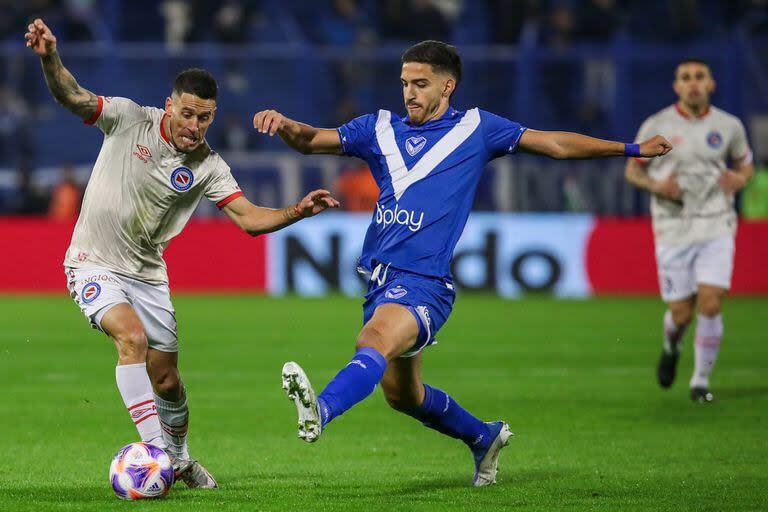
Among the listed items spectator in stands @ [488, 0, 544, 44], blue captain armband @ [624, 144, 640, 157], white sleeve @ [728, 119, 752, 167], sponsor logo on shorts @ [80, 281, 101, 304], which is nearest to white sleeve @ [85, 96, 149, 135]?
sponsor logo on shorts @ [80, 281, 101, 304]

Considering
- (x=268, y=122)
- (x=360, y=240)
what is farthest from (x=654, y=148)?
(x=360, y=240)

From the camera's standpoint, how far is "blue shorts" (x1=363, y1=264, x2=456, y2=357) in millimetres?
5965

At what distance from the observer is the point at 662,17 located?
2291 cm

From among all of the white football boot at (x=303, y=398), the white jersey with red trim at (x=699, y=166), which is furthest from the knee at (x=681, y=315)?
the white football boot at (x=303, y=398)

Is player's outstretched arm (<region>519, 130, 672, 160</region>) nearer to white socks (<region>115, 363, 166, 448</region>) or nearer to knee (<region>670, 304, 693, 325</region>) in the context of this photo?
white socks (<region>115, 363, 166, 448</region>)

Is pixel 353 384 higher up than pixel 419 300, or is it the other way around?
pixel 419 300

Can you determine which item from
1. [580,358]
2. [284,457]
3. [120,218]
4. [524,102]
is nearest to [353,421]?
[284,457]

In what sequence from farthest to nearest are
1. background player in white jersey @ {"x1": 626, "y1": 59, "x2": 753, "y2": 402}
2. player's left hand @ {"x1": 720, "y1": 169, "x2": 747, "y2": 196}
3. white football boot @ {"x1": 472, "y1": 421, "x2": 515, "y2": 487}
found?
background player in white jersey @ {"x1": 626, "y1": 59, "x2": 753, "y2": 402} < player's left hand @ {"x1": 720, "y1": 169, "x2": 747, "y2": 196} < white football boot @ {"x1": 472, "y1": 421, "x2": 515, "y2": 487}

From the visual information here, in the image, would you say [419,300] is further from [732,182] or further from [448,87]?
[732,182]

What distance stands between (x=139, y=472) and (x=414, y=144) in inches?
79.2

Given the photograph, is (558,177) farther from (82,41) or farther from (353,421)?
(353,421)

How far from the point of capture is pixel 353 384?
553cm

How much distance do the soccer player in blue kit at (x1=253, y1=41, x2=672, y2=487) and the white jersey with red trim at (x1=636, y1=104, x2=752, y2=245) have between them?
438 cm

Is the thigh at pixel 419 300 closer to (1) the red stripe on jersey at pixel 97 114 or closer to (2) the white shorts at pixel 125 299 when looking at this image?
(2) the white shorts at pixel 125 299
